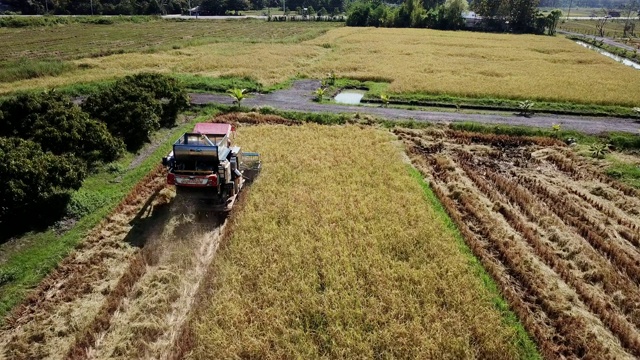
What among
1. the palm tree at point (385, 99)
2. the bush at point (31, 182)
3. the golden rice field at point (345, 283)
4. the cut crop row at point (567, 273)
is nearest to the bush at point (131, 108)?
the bush at point (31, 182)

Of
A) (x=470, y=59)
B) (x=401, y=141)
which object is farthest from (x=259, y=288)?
(x=470, y=59)

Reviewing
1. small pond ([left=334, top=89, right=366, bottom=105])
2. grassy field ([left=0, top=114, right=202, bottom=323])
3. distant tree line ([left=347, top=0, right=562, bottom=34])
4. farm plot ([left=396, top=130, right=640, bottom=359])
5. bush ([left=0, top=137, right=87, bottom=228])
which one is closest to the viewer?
farm plot ([left=396, top=130, right=640, bottom=359])

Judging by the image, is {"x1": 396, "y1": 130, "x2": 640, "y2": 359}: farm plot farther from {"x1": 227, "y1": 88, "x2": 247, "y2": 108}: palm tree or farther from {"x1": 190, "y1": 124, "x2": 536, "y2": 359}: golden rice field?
{"x1": 227, "y1": 88, "x2": 247, "y2": 108}: palm tree

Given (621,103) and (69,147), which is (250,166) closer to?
(69,147)

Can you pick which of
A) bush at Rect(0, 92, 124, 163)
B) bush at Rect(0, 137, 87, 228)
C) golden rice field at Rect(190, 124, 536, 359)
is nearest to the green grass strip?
golden rice field at Rect(190, 124, 536, 359)

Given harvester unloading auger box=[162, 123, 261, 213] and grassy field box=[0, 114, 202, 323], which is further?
harvester unloading auger box=[162, 123, 261, 213]

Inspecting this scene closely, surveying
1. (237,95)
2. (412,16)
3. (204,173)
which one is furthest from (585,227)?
(412,16)
